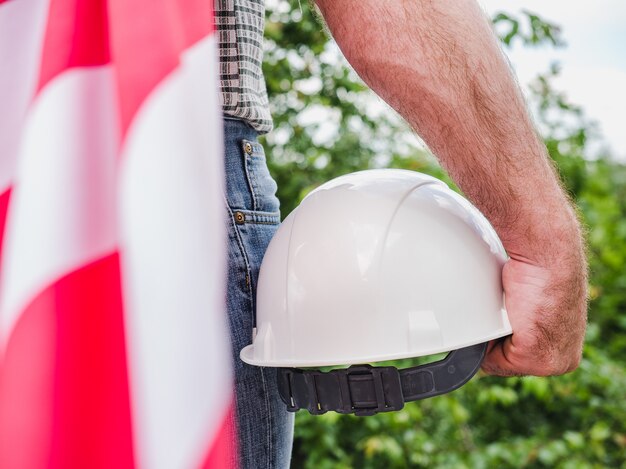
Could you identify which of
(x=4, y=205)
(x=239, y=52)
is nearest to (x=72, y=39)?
(x=4, y=205)

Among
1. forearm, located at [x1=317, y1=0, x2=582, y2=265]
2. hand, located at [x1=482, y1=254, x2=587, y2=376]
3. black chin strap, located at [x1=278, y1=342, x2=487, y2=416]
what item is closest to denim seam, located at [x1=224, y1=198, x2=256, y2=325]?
black chin strap, located at [x1=278, y1=342, x2=487, y2=416]

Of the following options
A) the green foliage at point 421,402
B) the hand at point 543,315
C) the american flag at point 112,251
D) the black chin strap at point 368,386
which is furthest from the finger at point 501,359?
the green foliage at point 421,402

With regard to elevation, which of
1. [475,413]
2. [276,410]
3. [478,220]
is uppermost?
[478,220]

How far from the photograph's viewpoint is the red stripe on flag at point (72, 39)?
0.68m

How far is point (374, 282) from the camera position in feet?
3.45

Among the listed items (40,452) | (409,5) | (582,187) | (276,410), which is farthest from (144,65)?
(582,187)

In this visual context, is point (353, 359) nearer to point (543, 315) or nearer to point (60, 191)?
point (543, 315)

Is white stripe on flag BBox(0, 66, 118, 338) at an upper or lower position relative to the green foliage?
upper

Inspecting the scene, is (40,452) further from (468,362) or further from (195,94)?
(468,362)

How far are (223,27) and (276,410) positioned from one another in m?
0.63

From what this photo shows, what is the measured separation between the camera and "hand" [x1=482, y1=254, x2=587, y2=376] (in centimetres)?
112

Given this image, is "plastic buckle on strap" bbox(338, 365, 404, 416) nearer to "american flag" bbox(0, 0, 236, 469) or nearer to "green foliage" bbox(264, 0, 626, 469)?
"american flag" bbox(0, 0, 236, 469)

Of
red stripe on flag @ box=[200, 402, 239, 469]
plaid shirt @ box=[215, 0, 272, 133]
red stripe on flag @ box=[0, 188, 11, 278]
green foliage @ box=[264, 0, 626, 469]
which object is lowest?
green foliage @ box=[264, 0, 626, 469]

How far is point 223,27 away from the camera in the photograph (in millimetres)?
1126
